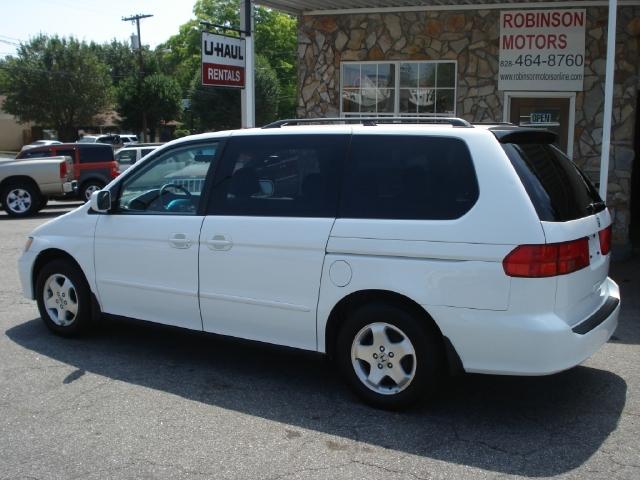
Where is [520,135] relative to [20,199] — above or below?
above

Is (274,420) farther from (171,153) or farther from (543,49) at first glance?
(543,49)

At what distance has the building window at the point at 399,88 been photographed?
10.9m

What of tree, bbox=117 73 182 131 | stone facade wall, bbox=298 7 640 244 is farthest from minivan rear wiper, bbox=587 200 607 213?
tree, bbox=117 73 182 131

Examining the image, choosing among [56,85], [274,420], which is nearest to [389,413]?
[274,420]

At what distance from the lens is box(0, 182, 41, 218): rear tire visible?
1658 cm

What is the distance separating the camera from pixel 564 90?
401 inches

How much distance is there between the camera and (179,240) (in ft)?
16.8

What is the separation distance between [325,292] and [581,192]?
1.83 meters

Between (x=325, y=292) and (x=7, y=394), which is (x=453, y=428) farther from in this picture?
(x=7, y=394)

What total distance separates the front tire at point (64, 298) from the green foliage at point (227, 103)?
39.6 metres

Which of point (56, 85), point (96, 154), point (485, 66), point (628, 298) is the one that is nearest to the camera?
point (628, 298)

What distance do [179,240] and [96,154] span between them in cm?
1482

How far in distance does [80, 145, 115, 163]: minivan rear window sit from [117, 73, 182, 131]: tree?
3490cm

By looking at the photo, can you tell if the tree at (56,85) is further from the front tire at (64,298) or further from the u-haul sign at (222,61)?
the front tire at (64,298)
